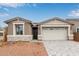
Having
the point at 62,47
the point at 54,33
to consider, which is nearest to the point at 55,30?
the point at 54,33

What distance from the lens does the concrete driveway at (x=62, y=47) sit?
9.38m

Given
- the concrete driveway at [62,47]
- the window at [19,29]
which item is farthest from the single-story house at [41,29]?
the concrete driveway at [62,47]

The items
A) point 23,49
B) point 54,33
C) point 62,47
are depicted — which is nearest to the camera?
point 23,49

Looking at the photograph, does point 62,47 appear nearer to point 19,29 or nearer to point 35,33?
point 35,33

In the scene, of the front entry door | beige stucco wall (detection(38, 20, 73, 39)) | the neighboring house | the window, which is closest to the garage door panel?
beige stucco wall (detection(38, 20, 73, 39))

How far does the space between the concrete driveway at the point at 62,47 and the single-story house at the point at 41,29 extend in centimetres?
22

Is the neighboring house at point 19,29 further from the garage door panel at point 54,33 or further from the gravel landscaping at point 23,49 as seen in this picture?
the garage door panel at point 54,33

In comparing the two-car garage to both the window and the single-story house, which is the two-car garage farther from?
the window

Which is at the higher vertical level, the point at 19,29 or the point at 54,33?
the point at 19,29

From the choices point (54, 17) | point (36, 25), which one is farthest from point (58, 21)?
point (36, 25)

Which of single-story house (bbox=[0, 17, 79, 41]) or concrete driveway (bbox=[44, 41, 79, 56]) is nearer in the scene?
concrete driveway (bbox=[44, 41, 79, 56])

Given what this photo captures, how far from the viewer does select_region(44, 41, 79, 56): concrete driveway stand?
9.38 metres

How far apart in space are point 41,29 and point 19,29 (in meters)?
0.97

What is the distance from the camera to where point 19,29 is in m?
10.2
